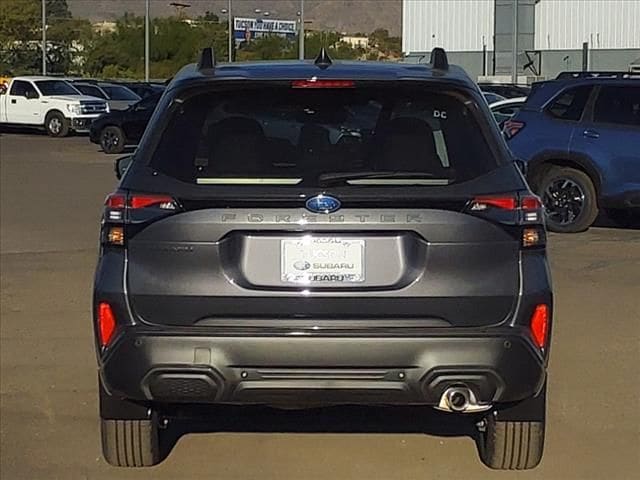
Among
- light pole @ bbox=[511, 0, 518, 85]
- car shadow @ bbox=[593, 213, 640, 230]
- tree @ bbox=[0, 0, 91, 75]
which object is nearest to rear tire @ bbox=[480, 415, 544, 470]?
car shadow @ bbox=[593, 213, 640, 230]

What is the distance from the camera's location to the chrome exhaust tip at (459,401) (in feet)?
15.9

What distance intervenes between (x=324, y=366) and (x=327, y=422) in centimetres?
174

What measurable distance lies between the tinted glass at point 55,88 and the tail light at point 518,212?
3223 centimetres

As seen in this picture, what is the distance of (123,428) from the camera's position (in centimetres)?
543

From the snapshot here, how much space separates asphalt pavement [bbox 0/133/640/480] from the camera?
5.79 metres

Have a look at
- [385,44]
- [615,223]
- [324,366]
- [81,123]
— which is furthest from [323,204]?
[385,44]

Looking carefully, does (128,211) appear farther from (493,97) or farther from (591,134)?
(493,97)

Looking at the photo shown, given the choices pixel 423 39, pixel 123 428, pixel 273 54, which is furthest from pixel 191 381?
pixel 273 54

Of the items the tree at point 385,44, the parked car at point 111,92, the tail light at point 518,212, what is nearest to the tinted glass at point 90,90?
the parked car at point 111,92

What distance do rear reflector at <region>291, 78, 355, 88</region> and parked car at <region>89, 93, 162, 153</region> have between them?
24736 mm

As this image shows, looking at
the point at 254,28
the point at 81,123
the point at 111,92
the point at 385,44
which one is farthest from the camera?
the point at 385,44

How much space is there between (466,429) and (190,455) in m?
1.38

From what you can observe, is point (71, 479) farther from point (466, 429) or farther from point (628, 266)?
point (628, 266)

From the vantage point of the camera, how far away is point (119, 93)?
37500 millimetres
